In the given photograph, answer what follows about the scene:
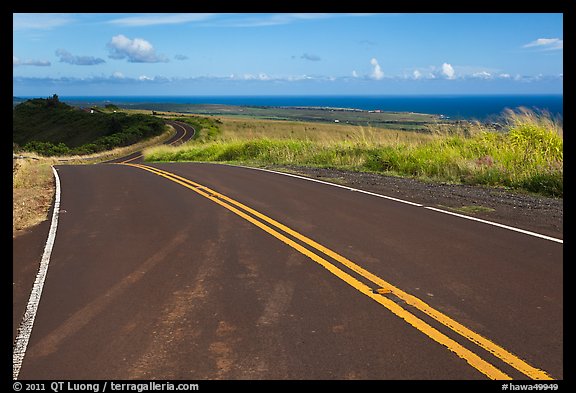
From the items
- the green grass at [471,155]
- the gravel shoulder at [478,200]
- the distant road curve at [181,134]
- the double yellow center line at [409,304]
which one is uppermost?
the distant road curve at [181,134]

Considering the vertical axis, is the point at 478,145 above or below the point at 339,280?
above

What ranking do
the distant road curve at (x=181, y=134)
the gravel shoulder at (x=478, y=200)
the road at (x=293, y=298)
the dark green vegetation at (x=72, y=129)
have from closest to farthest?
the road at (x=293, y=298), the gravel shoulder at (x=478, y=200), the distant road curve at (x=181, y=134), the dark green vegetation at (x=72, y=129)

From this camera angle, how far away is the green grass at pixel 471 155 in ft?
45.1

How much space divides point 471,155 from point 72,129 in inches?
3688

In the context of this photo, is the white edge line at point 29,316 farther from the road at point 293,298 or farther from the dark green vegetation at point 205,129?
the dark green vegetation at point 205,129

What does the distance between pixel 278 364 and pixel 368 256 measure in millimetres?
3169

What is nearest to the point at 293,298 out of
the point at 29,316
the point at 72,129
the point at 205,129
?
the point at 29,316

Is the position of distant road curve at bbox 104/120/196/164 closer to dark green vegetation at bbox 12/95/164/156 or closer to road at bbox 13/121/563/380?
dark green vegetation at bbox 12/95/164/156

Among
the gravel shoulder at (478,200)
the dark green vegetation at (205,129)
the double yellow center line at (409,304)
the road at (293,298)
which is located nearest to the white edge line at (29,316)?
the road at (293,298)

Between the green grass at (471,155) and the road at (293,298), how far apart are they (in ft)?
16.5

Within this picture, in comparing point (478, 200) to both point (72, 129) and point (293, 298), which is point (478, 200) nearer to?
point (293, 298)

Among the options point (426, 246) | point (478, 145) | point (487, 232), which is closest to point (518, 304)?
point (426, 246)

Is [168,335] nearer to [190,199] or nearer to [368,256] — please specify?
[368,256]

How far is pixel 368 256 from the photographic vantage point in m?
7.07
